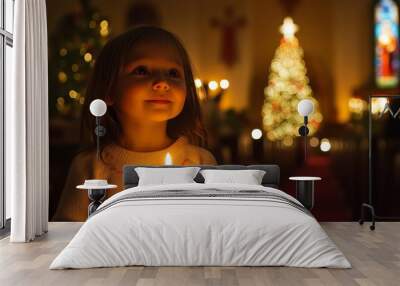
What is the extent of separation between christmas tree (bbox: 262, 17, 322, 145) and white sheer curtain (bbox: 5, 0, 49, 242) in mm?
2832

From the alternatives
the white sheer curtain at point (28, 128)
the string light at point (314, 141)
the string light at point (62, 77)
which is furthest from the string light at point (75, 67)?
the string light at point (314, 141)

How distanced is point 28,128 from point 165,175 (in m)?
1.64

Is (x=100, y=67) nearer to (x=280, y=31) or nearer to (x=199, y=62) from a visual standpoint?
(x=199, y=62)

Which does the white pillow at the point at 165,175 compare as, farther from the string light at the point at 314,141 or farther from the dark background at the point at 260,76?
the string light at the point at 314,141

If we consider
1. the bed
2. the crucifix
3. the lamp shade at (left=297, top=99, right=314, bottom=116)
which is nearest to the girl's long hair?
the crucifix

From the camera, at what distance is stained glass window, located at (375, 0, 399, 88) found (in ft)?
25.9

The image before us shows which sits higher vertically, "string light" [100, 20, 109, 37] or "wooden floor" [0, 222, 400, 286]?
"string light" [100, 20, 109, 37]

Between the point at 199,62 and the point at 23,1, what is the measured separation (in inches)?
97.1

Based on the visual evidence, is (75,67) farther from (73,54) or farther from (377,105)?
(377,105)

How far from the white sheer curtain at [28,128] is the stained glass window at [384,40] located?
4162 millimetres

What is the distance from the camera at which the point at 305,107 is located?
738cm

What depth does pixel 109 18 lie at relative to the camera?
795 cm

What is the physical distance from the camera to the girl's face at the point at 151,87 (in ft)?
25.8

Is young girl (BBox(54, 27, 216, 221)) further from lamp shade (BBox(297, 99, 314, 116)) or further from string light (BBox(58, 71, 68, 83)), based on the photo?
lamp shade (BBox(297, 99, 314, 116))
